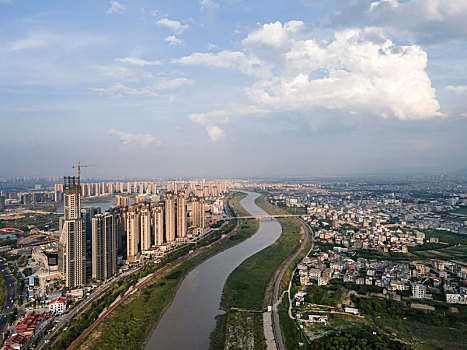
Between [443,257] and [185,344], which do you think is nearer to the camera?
[185,344]

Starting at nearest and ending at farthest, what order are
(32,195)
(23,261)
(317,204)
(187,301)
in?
(187,301)
(23,261)
(317,204)
(32,195)

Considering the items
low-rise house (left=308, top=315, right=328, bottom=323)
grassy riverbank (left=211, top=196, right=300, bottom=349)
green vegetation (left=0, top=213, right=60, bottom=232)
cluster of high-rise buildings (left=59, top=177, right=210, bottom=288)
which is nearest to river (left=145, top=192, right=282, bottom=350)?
grassy riverbank (left=211, top=196, right=300, bottom=349)

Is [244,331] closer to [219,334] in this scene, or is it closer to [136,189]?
[219,334]

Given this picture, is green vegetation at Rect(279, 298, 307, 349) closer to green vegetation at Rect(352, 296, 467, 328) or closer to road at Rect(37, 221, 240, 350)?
green vegetation at Rect(352, 296, 467, 328)

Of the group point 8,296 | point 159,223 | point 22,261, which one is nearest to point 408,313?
point 8,296

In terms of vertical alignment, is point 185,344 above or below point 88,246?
below

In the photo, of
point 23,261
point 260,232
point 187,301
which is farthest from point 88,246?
point 260,232

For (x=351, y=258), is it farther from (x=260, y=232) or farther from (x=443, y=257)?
(x=260, y=232)

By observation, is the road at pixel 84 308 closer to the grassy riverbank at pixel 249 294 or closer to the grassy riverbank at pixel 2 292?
the grassy riverbank at pixel 2 292
